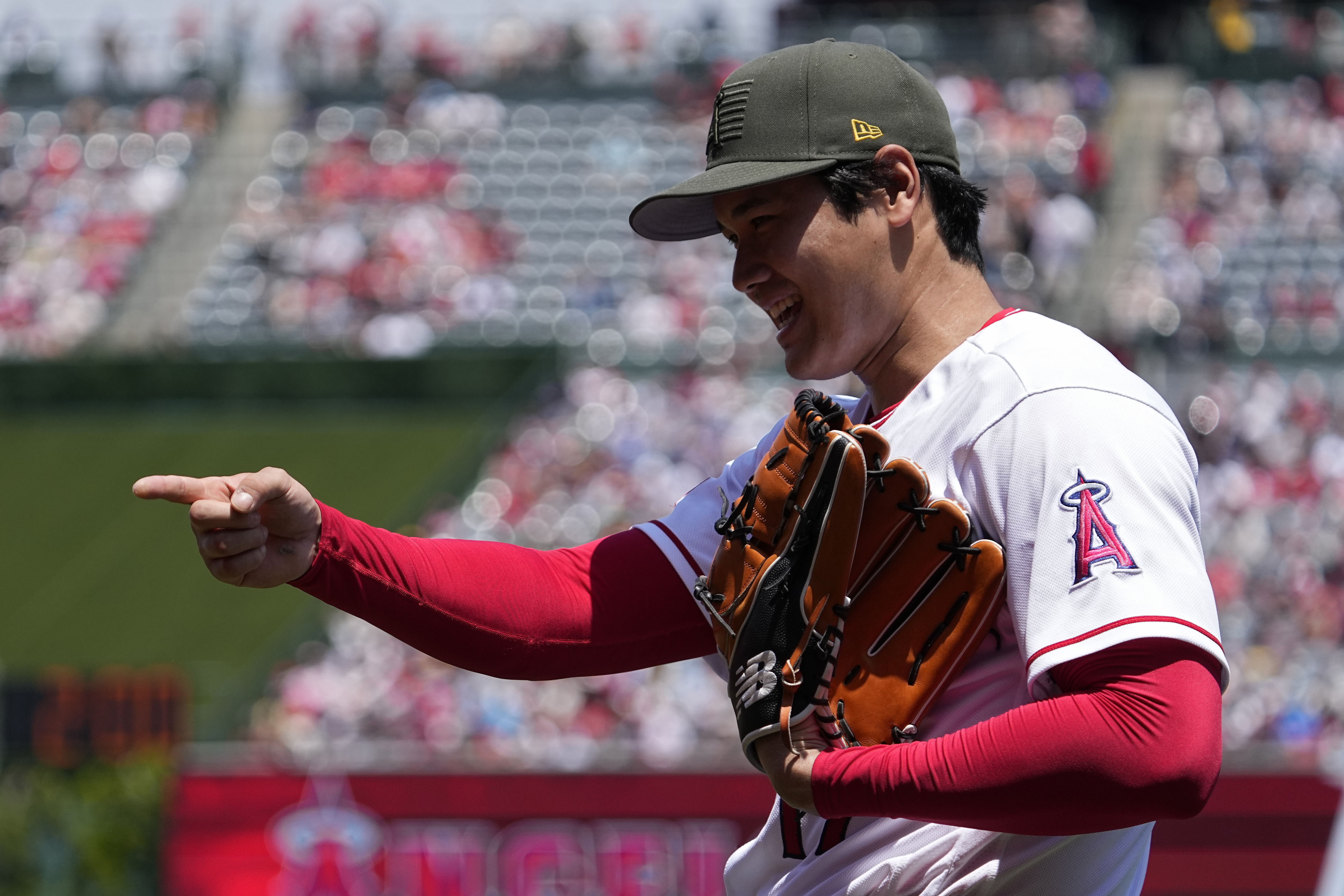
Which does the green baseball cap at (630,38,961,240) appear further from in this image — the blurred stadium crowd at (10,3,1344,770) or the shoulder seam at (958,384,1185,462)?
the blurred stadium crowd at (10,3,1344,770)

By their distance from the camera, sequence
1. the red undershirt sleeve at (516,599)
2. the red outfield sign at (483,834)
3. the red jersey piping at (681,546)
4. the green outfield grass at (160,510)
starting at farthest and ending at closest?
the green outfield grass at (160,510) → the red outfield sign at (483,834) → the red jersey piping at (681,546) → the red undershirt sleeve at (516,599)

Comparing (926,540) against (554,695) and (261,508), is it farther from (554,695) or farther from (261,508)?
(554,695)

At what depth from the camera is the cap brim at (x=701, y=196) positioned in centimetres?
195

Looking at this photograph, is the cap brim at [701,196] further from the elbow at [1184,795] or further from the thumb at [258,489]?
the elbow at [1184,795]

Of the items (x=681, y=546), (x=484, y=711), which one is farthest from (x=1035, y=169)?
(x=681, y=546)

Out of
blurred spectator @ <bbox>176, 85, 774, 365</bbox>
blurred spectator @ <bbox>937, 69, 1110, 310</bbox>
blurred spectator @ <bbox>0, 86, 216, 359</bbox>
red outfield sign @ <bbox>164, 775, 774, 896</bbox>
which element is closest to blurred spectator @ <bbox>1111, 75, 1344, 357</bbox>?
blurred spectator @ <bbox>937, 69, 1110, 310</bbox>

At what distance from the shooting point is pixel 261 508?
2047 mm

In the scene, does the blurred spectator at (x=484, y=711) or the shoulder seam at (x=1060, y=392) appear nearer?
the shoulder seam at (x=1060, y=392)

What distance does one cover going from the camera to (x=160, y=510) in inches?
633

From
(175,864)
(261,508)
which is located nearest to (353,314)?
(175,864)

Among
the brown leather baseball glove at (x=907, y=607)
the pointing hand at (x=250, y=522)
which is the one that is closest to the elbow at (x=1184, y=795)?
the brown leather baseball glove at (x=907, y=607)

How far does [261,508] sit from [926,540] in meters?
0.83

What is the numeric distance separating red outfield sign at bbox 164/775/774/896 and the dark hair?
5915mm

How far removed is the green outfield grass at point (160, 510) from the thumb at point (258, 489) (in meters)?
10.2
